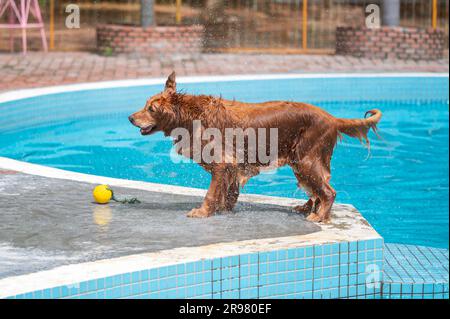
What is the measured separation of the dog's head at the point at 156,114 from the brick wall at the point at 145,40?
30.0ft

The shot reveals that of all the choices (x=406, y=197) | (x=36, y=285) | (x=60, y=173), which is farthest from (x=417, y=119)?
(x=36, y=285)

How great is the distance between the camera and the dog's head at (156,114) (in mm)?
5805

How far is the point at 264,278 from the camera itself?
5.12 meters

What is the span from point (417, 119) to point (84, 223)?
7318 millimetres

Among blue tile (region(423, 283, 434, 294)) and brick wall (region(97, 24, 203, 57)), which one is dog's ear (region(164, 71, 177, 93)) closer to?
blue tile (region(423, 283, 434, 294))

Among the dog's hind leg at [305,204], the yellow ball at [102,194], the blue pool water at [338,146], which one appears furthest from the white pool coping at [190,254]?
the blue pool water at [338,146]

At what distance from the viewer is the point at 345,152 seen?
10156 millimetres

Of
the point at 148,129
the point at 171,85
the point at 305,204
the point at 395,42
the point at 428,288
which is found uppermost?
the point at 395,42

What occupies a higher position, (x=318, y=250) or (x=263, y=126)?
(x=263, y=126)

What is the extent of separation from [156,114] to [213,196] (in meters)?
0.61

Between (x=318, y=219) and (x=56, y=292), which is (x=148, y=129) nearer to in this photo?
(x=318, y=219)

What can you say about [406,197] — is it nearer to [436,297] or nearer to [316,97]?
[436,297]

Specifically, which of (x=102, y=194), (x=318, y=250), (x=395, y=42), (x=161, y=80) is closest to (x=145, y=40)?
(x=161, y=80)

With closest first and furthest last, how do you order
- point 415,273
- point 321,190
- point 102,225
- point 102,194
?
point 415,273
point 102,225
point 321,190
point 102,194
